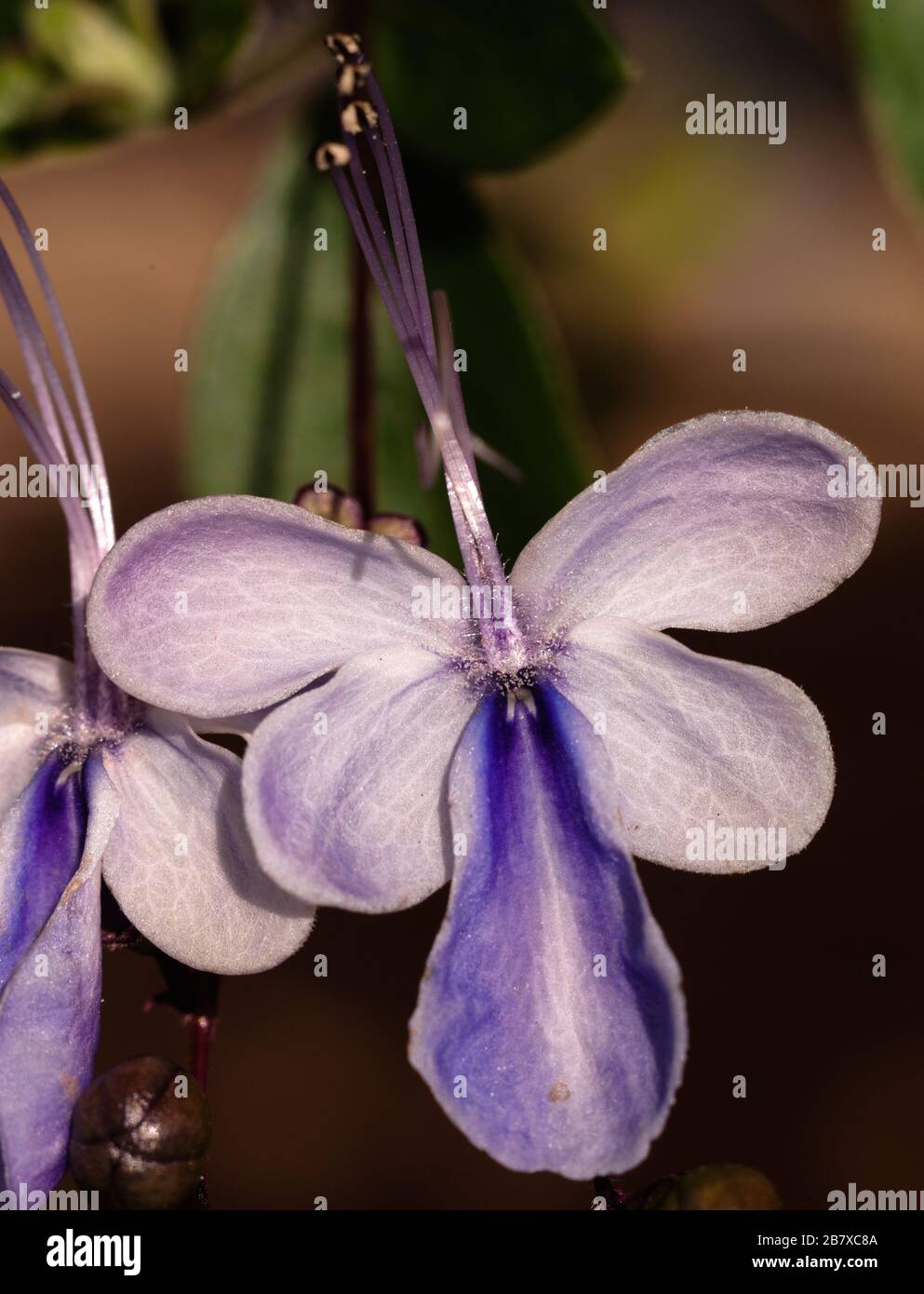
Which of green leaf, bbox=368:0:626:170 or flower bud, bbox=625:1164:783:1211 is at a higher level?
green leaf, bbox=368:0:626:170

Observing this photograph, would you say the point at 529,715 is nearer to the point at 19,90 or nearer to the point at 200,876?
the point at 200,876

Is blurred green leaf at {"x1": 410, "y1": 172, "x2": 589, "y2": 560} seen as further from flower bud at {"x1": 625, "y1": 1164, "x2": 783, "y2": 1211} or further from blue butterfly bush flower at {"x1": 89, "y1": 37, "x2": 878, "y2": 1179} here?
flower bud at {"x1": 625, "y1": 1164, "x2": 783, "y2": 1211}

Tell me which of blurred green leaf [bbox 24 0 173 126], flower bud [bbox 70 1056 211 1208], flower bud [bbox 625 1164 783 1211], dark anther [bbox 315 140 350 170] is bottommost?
flower bud [bbox 625 1164 783 1211]

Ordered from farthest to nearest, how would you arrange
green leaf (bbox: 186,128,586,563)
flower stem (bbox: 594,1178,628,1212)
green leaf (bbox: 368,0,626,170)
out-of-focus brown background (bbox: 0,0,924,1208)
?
out-of-focus brown background (bbox: 0,0,924,1208)
green leaf (bbox: 186,128,586,563)
green leaf (bbox: 368,0,626,170)
flower stem (bbox: 594,1178,628,1212)

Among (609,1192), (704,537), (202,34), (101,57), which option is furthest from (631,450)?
(609,1192)

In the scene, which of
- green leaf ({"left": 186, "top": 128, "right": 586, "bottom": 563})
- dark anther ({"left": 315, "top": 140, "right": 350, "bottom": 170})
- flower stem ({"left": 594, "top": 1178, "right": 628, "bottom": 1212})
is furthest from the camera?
green leaf ({"left": 186, "top": 128, "right": 586, "bottom": 563})

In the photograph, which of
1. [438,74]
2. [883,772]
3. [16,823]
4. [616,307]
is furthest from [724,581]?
[616,307]

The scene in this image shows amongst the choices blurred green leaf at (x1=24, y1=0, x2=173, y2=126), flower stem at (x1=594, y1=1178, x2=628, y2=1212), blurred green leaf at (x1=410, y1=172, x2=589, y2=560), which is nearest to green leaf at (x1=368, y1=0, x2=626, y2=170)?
blurred green leaf at (x1=410, y1=172, x2=589, y2=560)
